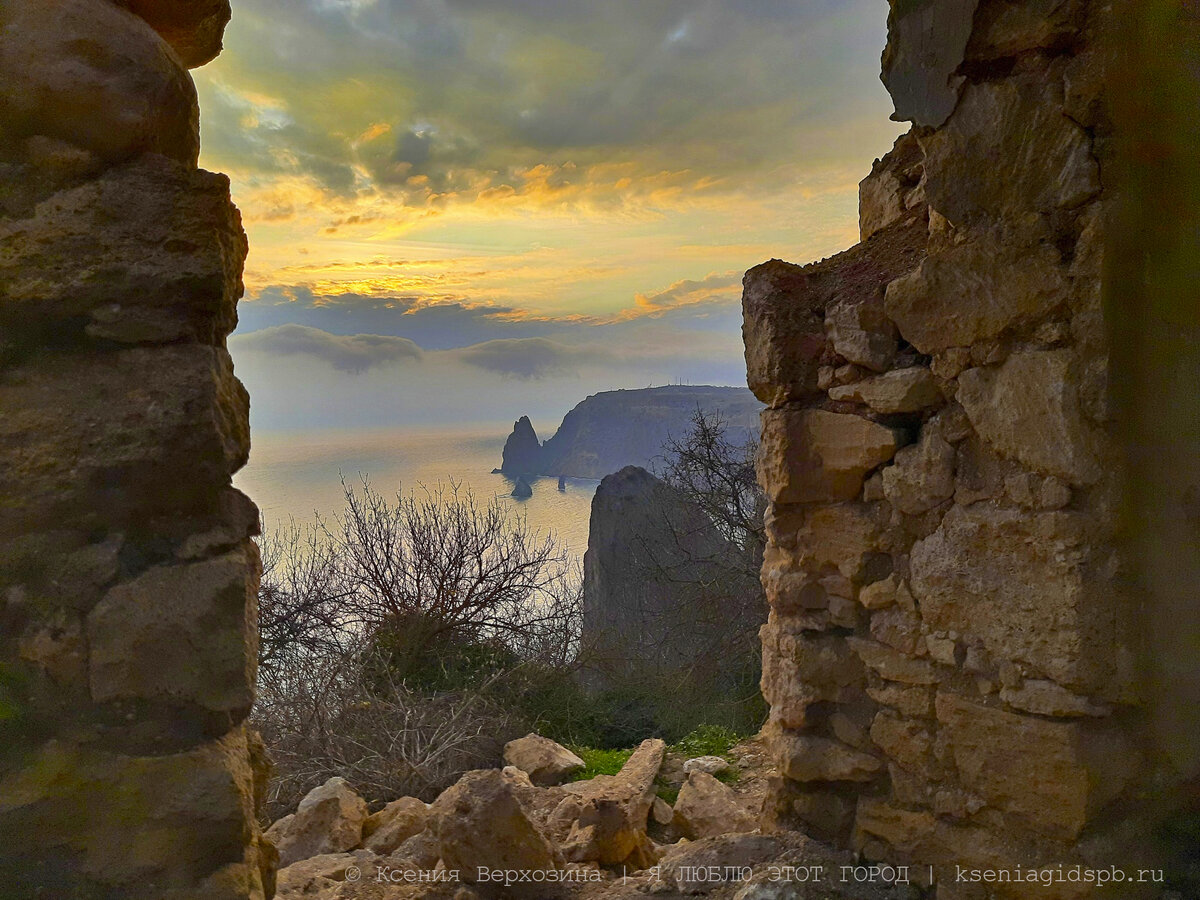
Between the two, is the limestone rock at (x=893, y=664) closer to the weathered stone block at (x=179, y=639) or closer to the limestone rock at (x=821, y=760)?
the limestone rock at (x=821, y=760)

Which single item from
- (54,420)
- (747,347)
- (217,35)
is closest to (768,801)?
(747,347)

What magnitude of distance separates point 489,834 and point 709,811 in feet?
4.40

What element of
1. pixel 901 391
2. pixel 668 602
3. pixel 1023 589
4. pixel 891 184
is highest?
pixel 891 184

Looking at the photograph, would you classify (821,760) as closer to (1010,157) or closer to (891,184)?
(1010,157)

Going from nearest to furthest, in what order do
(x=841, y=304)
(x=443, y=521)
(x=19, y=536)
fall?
(x=19, y=536) → (x=841, y=304) → (x=443, y=521)

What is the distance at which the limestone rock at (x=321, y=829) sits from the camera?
3.39 metres

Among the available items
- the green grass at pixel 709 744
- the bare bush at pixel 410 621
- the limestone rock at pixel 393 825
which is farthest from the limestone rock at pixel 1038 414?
the bare bush at pixel 410 621

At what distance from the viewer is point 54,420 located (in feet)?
5.06

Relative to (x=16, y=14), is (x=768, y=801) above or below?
below

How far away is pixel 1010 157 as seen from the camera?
2111 mm

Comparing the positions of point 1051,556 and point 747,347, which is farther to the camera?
point 747,347

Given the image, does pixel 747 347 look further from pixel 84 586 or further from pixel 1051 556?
pixel 84 586

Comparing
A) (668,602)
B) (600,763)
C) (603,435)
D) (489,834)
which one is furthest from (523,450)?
(489,834)

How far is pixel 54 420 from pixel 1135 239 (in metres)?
2.56
